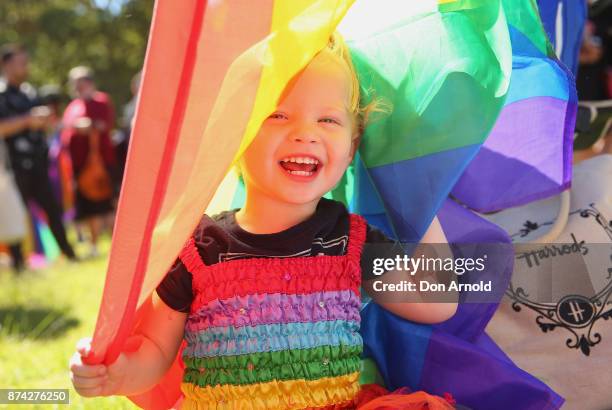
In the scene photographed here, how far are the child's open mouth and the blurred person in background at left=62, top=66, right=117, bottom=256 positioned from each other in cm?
553

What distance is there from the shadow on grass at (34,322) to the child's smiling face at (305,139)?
2.29 meters

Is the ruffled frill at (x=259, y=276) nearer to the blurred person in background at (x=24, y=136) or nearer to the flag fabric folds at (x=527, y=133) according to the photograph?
the flag fabric folds at (x=527, y=133)

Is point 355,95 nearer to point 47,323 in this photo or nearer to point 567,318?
point 567,318

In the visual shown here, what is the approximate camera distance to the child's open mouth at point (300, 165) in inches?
63.2

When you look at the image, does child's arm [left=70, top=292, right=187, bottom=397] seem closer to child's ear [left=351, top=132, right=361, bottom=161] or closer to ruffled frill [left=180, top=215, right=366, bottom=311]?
ruffled frill [left=180, top=215, right=366, bottom=311]

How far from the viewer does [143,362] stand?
156cm

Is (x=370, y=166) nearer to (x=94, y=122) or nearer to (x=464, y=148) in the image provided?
(x=464, y=148)

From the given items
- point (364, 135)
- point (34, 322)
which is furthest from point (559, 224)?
point (34, 322)

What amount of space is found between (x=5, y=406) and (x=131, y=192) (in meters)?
1.23

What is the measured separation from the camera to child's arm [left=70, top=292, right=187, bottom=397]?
1447 mm

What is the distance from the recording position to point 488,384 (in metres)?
1.77

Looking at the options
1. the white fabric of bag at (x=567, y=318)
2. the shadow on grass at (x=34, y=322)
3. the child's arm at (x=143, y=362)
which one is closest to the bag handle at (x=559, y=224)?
the white fabric of bag at (x=567, y=318)

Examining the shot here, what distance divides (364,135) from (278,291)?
1.40 ft

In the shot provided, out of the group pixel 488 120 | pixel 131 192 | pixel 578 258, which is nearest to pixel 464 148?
pixel 488 120
